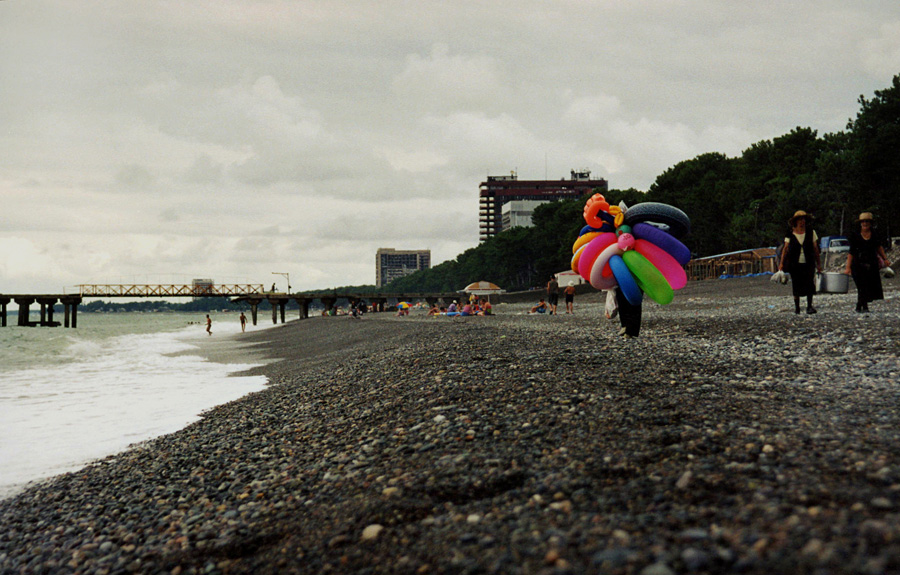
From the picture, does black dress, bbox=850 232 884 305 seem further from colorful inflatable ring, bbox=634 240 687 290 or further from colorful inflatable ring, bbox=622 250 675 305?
colorful inflatable ring, bbox=622 250 675 305

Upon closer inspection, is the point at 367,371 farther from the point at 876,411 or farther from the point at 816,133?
the point at 816,133

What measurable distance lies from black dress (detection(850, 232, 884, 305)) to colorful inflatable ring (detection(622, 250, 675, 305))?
179 inches

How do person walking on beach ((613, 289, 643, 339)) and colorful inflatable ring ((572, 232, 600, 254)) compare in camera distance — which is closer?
colorful inflatable ring ((572, 232, 600, 254))

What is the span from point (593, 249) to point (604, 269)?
1.50ft

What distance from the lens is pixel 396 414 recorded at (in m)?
7.00

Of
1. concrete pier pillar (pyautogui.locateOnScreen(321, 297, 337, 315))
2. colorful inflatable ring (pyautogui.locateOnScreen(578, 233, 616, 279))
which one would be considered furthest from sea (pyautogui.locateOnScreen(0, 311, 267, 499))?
concrete pier pillar (pyautogui.locateOnScreen(321, 297, 337, 315))

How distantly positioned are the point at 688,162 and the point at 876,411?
7814 cm

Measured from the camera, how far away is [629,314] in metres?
12.0

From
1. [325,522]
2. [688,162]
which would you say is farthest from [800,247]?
[688,162]

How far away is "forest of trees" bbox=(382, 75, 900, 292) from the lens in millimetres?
39281

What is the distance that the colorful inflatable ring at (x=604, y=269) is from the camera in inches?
431

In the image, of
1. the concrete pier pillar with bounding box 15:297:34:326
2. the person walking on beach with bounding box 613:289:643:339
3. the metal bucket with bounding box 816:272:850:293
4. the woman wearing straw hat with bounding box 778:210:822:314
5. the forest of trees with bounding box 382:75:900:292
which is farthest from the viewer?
the concrete pier pillar with bounding box 15:297:34:326

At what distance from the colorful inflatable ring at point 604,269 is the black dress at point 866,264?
5242 millimetres

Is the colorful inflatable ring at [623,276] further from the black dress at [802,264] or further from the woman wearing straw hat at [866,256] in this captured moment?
the woman wearing straw hat at [866,256]
